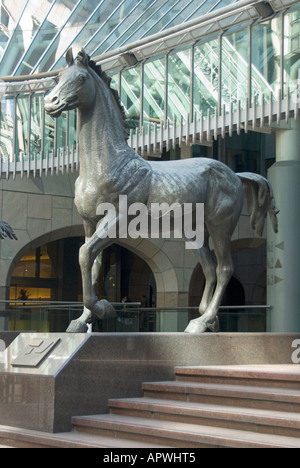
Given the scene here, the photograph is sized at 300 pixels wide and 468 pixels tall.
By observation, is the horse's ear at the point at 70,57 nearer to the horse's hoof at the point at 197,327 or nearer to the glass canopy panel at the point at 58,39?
the horse's hoof at the point at 197,327

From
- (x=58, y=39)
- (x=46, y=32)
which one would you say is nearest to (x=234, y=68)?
(x=58, y=39)

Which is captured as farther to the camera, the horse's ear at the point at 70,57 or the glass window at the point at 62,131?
the glass window at the point at 62,131

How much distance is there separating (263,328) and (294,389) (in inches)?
417

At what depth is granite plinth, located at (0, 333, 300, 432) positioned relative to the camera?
7.12 m

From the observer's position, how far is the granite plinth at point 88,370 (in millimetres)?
7125

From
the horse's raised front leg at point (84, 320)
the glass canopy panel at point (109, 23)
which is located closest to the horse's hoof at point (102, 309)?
the horse's raised front leg at point (84, 320)

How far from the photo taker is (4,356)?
7926mm

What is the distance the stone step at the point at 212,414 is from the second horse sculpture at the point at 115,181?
1.15 meters

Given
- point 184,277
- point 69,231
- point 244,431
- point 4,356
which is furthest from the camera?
point 184,277

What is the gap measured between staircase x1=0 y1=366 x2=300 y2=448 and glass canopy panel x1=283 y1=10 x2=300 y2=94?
822cm

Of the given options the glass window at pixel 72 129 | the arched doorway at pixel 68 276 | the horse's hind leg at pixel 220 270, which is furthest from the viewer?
the arched doorway at pixel 68 276

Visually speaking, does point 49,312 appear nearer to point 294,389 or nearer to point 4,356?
point 4,356
